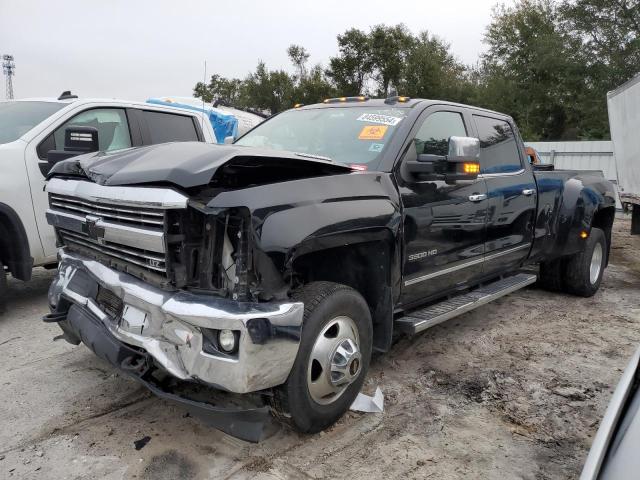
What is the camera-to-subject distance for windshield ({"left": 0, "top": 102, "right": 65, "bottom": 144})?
16.1 feet

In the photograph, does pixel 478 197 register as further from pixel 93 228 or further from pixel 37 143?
pixel 37 143

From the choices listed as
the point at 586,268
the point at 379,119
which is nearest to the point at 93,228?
the point at 379,119

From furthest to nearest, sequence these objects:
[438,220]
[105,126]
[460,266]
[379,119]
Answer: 1. [105,126]
2. [460,266]
3. [379,119]
4. [438,220]

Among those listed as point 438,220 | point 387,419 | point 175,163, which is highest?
point 175,163

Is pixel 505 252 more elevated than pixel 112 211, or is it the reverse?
pixel 112 211

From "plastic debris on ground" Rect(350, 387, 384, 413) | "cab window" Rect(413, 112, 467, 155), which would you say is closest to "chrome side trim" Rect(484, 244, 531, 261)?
"cab window" Rect(413, 112, 467, 155)

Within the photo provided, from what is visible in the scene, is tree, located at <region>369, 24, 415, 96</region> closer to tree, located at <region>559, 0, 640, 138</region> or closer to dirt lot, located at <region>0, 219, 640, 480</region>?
tree, located at <region>559, 0, 640, 138</region>

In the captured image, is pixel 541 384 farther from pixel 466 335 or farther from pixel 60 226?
pixel 60 226

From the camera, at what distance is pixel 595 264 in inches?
240

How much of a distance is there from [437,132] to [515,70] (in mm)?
34725

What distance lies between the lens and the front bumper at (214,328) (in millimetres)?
2344

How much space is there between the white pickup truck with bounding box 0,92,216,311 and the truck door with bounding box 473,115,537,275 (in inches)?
135

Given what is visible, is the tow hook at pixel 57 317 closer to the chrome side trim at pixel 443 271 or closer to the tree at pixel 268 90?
the chrome side trim at pixel 443 271

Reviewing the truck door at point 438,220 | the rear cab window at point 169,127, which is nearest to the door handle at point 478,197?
the truck door at point 438,220
